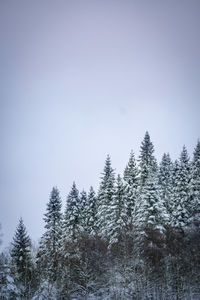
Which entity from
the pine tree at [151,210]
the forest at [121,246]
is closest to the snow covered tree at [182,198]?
the forest at [121,246]

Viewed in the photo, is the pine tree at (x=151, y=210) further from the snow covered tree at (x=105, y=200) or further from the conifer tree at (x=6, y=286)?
the conifer tree at (x=6, y=286)

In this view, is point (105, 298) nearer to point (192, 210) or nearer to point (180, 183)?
point (192, 210)

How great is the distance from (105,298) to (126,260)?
734 cm

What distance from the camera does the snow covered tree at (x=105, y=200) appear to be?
47953 millimetres

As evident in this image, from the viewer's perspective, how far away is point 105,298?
4244 cm

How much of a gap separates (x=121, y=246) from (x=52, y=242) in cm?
1405

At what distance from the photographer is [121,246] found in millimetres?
40875

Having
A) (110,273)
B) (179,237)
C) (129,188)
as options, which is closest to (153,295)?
(110,273)

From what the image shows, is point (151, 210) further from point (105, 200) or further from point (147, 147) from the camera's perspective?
point (147, 147)

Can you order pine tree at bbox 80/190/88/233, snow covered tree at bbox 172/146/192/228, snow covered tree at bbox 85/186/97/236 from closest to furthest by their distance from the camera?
snow covered tree at bbox 172/146/192/228
pine tree at bbox 80/190/88/233
snow covered tree at bbox 85/186/97/236

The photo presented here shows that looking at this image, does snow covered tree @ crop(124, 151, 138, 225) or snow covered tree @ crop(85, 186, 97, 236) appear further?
snow covered tree @ crop(85, 186, 97, 236)

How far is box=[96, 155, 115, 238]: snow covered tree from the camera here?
157ft

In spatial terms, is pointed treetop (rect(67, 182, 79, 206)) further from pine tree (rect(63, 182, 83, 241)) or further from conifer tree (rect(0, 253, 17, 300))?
conifer tree (rect(0, 253, 17, 300))

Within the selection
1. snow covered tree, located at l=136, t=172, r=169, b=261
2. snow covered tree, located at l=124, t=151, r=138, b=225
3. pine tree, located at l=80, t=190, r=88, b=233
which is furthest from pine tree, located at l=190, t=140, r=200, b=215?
pine tree, located at l=80, t=190, r=88, b=233
